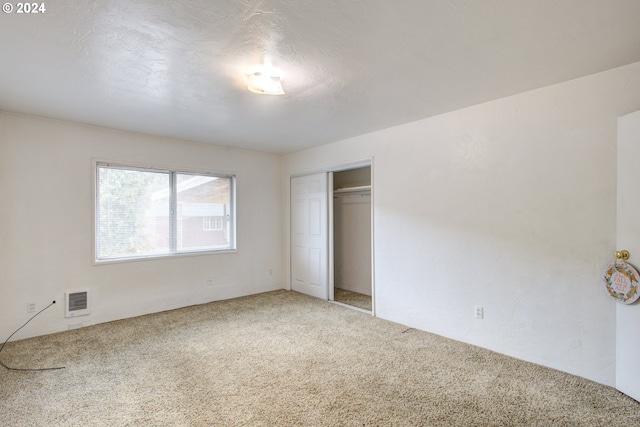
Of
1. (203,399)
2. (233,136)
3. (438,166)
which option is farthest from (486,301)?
(233,136)

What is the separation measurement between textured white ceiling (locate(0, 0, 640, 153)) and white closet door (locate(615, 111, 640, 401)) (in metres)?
0.56

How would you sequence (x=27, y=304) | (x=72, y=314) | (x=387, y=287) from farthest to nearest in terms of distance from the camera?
(x=387, y=287), (x=72, y=314), (x=27, y=304)

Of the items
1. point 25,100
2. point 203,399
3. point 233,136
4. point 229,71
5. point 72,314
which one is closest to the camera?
point 203,399

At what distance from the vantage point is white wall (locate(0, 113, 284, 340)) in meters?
3.26

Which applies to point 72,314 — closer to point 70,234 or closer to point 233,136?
point 70,234

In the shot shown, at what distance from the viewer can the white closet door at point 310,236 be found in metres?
4.83

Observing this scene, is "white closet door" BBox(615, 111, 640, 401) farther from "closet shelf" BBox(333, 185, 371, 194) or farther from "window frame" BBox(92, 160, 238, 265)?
"window frame" BBox(92, 160, 238, 265)

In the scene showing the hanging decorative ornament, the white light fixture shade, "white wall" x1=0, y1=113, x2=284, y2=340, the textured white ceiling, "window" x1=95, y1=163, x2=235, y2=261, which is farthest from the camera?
"window" x1=95, y1=163, x2=235, y2=261

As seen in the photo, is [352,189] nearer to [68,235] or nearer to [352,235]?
[352,235]

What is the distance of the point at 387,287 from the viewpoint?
3848 mm

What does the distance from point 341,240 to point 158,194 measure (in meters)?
3.11

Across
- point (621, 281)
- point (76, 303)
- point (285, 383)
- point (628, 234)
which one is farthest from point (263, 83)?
point (76, 303)

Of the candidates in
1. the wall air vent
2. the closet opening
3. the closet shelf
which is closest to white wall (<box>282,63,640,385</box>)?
the closet shelf

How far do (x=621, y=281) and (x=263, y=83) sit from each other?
304 centimetres
